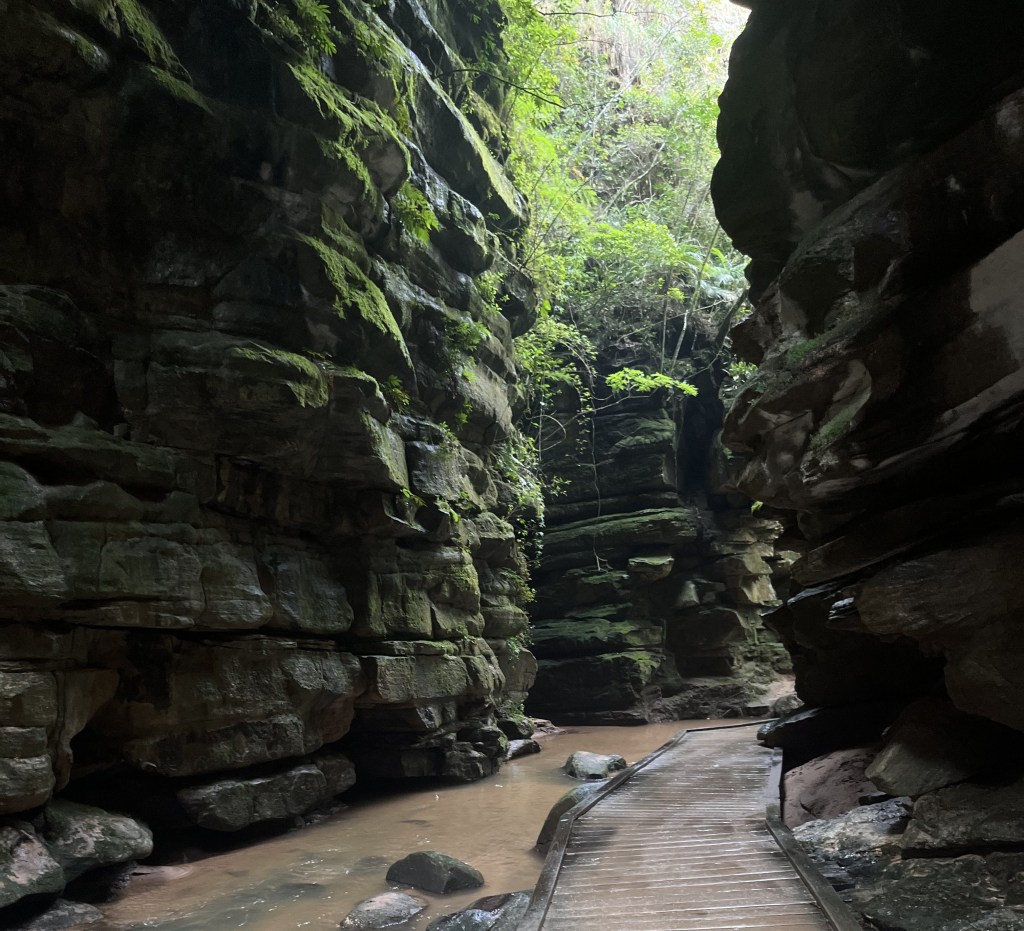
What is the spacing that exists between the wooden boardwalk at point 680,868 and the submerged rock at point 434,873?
5.68ft

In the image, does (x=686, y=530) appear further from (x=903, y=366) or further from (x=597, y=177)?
(x=903, y=366)

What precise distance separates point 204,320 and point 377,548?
4.60 m

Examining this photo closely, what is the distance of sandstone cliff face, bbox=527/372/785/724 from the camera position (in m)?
20.5

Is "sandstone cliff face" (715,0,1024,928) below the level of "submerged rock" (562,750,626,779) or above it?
above

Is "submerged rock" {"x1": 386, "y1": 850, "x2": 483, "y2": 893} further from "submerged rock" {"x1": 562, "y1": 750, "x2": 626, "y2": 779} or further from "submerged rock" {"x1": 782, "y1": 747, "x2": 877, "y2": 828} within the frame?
"submerged rock" {"x1": 562, "y1": 750, "x2": 626, "y2": 779}

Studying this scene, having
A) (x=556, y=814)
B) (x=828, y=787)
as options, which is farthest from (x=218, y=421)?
(x=828, y=787)

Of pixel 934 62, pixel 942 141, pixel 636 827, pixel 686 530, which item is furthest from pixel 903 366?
pixel 686 530

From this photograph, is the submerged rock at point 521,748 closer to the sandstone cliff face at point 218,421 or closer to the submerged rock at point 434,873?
the sandstone cliff face at point 218,421

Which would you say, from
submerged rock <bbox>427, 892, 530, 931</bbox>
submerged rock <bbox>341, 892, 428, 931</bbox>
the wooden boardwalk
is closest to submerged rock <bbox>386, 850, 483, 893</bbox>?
submerged rock <bbox>341, 892, 428, 931</bbox>

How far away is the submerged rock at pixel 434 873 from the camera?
7641 mm

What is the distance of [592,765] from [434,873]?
20.6 feet

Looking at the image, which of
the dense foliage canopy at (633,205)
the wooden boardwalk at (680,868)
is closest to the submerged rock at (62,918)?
the wooden boardwalk at (680,868)

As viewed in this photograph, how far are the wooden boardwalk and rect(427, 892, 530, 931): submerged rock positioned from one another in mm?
833

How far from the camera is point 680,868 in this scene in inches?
217
